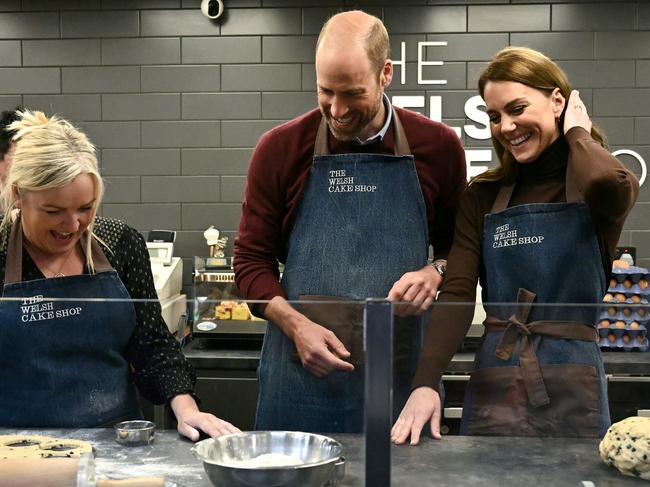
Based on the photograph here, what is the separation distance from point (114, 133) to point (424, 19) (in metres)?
1.70

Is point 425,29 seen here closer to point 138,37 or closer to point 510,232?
point 138,37

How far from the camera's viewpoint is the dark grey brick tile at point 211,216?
4.00 meters

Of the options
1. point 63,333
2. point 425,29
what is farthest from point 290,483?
point 425,29

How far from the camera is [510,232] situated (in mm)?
1663

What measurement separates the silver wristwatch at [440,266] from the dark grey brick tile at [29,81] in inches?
115

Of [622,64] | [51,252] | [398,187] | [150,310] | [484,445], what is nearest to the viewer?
[484,445]

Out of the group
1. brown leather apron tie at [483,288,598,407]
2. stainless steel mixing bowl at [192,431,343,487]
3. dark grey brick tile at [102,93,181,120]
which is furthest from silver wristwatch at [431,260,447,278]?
dark grey brick tile at [102,93,181,120]

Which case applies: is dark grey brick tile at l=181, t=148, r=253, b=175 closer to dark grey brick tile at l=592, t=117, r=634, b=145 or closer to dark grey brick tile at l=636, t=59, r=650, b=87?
dark grey brick tile at l=592, t=117, r=634, b=145

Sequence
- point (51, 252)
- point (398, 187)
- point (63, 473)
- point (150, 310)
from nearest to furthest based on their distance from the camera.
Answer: point (63, 473) → point (150, 310) → point (51, 252) → point (398, 187)

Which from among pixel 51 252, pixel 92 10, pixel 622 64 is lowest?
pixel 51 252

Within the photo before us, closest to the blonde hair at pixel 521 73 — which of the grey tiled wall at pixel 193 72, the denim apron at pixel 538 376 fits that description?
the denim apron at pixel 538 376

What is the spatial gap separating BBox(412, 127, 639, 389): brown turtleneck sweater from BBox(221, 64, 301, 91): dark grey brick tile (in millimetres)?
2370

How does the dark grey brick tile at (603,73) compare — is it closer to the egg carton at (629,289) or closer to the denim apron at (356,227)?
the egg carton at (629,289)

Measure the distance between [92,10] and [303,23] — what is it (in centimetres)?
110
